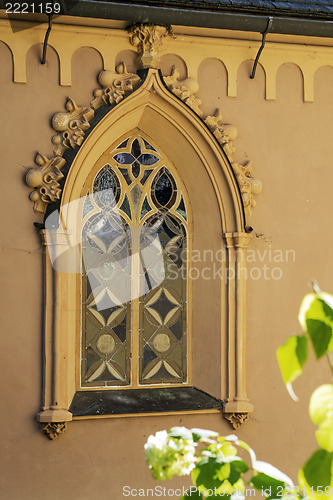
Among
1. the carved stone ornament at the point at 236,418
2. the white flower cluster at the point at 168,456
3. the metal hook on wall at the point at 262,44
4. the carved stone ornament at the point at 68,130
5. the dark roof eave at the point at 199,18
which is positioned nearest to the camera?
the white flower cluster at the point at 168,456

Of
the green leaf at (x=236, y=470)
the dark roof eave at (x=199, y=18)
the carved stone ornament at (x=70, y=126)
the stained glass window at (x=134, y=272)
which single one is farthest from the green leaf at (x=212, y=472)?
the stained glass window at (x=134, y=272)

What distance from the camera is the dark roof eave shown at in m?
6.13

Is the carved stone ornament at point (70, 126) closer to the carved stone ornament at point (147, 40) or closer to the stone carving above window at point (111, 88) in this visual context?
the stone carving above window at point (111, 88)

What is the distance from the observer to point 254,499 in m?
6.82

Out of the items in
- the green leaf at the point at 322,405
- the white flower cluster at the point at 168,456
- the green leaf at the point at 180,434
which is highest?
the green leaf at the point at 322,405

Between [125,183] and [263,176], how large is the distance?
125 centimetres

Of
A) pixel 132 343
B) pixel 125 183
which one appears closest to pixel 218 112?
pixel 125 183

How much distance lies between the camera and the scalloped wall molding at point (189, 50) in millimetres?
6250

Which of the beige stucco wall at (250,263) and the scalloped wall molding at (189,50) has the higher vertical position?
the scalloped wall molding at (189,50)

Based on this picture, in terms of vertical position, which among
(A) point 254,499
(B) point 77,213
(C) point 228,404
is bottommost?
(A) point 254,499

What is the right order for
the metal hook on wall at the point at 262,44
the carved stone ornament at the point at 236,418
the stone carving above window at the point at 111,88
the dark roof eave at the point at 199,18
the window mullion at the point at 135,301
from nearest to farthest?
the dark roof eave at the point at 199,18 < the stone carving above window at the point at 111,88 < the metal hook on wall at the point at 262,44 < the carved stone ornament at the point at 236,418 < the window mullion at the point at 135,301

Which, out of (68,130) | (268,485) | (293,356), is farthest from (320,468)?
(68,130)

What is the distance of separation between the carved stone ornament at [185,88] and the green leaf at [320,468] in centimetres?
562

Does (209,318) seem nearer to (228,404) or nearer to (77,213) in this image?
(228,404)
